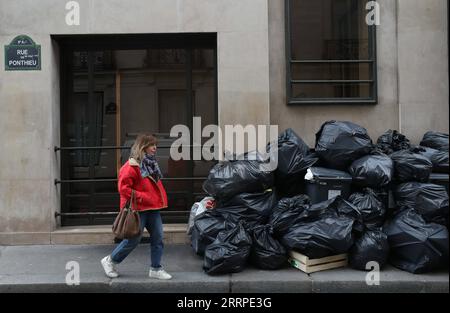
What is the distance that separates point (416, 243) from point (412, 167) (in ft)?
3.21

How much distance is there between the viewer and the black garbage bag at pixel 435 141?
698 cm

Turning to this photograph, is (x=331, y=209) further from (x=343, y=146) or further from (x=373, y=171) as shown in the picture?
(x=343, y=146)

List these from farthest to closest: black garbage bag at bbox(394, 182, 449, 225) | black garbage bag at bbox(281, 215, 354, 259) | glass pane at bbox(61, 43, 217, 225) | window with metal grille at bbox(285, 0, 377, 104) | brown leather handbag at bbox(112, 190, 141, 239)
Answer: glass pane at bbox(61, 43, 217, 225), window with metal grille at bbox(285, 0, 377, 104), black garbage bag at bbox(394, 182, 449, 225), black garbage bag at bbox(281, 215, 354, 259), brown leather handbag at bbox(112, 190, 141, 239)

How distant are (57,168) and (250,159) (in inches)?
114

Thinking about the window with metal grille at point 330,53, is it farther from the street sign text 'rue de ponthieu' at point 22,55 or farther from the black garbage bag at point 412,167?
the street sign text 'rue de ponthieu' at point 22,55

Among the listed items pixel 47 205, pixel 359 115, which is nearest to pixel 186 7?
pixel 359 115

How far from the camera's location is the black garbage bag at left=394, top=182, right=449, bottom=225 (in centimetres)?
586

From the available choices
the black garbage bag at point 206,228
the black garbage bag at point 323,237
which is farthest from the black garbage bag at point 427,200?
the black garbage bag at point 206,228

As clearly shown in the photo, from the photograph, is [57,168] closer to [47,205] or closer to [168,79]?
[47,205]

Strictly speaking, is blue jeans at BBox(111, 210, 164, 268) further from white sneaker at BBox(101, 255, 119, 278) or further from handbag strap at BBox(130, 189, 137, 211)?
handbag strap at BBox(130, 189, 137, 211)

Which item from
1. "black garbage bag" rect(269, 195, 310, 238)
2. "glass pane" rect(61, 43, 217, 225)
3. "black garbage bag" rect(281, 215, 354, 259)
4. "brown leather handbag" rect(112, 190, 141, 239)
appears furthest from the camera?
"glass pane" rect(61, 43, 217, 225)

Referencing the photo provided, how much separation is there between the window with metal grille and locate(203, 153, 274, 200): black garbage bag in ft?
Answer: 5.06

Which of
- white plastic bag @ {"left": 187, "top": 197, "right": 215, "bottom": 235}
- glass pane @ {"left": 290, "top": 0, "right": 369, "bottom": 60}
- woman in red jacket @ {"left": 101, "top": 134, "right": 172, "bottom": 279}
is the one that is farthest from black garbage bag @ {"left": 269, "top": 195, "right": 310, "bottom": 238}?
glass pane @ {"left": 290, "top": 0, "right": 369, "bottom": 60}

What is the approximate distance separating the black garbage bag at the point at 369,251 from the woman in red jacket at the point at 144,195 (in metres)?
2.07
